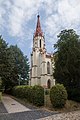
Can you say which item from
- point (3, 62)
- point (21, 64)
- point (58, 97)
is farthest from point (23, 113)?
point (21, 64)

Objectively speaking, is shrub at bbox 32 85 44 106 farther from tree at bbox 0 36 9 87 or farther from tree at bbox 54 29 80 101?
tree at bbox 0 36 9 87

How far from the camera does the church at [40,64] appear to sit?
57375mm

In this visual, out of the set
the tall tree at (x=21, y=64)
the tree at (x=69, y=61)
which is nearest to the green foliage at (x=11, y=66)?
the tall tree at (x=21, y=64)

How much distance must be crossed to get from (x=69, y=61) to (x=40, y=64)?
37.8 metres

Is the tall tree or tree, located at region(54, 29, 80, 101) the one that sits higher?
the tall tree

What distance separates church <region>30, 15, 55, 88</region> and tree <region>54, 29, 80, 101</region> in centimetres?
3039

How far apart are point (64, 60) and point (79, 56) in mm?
2089

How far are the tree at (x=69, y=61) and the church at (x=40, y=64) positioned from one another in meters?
30.4

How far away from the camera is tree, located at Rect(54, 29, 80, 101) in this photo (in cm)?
2345

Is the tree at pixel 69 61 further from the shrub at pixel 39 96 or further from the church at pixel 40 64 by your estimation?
the church at pixel 40 64

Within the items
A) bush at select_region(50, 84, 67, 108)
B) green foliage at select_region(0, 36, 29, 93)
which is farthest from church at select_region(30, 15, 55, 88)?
bush at select_region(50, 84, 67, 108)

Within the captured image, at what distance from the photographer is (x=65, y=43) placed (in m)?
25.1

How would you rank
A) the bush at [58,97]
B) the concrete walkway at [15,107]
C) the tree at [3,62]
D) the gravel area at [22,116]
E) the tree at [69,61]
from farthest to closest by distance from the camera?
the tree at [3,62] → the tree at [69,61] → the bush at [58,97] → the concrete walkway at [15,107] → the gravel area at [22,116]

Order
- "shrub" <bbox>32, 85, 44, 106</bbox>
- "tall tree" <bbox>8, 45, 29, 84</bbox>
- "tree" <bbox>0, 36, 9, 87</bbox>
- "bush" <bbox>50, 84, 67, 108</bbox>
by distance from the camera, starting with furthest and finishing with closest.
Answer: "tall tree" <bbox>8, 45, 29, 84</bbox>, "tree" <bbox>0, 36, 9, 87</bbox>, "shrub" <bbox>32, 85, 44, 106</bbox>, "bush" <bbox>50, 84, 67, 108</bbox>
